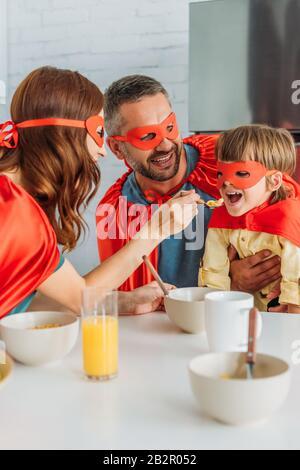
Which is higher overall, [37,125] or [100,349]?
[37,125]

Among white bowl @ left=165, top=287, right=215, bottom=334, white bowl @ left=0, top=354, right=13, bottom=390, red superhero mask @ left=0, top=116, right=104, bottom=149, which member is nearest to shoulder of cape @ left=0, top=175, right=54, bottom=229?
red superhero mask @ left=0, top=116, right=104, bottom=149

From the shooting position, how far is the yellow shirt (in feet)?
6.16

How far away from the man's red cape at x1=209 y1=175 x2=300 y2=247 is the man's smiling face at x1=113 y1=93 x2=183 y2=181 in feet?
1.03

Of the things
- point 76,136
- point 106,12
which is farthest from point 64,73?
point 106,12

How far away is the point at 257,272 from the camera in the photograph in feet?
6.37

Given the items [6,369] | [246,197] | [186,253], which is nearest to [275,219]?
[246,197]

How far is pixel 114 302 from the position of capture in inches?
39.2

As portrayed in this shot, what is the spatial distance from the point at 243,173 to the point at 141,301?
2.54 feet

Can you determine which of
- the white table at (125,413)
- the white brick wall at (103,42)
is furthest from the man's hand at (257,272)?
the white brick wall at (103,42)

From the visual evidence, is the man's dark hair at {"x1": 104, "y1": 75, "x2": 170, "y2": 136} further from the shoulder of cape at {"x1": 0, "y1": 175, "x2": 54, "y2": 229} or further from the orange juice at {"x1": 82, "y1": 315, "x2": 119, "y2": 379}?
the orange juice at {"x1": 82, "y1": 315, "x2": 119, "y2": 379}

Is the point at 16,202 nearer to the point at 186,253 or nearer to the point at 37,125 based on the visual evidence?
the point at 37,125

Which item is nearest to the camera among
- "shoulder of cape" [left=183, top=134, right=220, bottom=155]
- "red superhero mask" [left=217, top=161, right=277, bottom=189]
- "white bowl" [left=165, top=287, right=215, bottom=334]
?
"white bowl" [left=165, top=287, right=215, bottom=334]

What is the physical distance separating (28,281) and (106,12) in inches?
87.8

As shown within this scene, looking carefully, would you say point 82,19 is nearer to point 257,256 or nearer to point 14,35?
point 14,35
